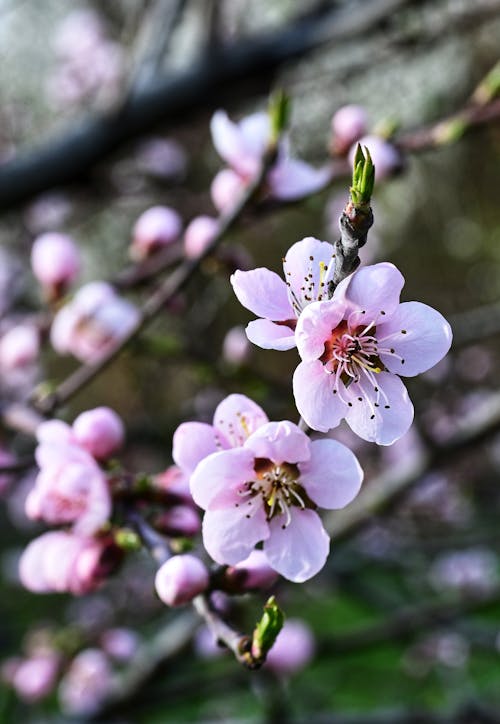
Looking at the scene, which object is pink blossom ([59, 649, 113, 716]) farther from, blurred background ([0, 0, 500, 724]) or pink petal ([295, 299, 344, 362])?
pink petal ([295, 299, 344, 362])

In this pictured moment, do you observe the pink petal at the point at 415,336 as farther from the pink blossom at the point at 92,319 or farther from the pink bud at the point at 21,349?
the pink bud at the point at 21,349

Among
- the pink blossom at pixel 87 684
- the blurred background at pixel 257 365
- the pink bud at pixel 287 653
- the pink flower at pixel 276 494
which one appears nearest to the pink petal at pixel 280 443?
the pink flower at pixel 276 494

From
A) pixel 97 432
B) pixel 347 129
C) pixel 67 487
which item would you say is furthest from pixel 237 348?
pixel 67 487

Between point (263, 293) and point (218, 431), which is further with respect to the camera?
point (218, 431)

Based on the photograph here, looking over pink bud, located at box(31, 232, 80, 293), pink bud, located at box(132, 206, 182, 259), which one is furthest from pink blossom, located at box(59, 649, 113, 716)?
pink bud, located at box(132, 206, 182, 259)

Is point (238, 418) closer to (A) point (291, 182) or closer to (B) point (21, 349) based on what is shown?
(A) point (291, 182)

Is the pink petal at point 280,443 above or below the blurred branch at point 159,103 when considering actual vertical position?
below
